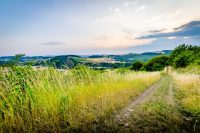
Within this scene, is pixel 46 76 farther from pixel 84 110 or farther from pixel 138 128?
pixel 138 128

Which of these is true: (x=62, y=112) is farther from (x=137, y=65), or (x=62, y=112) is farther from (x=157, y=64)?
(x=137, y=65)

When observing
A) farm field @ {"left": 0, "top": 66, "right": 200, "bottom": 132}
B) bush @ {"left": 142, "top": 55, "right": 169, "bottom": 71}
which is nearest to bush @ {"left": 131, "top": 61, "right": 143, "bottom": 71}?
bush @ {"left": 142, "top": 55, "right": 169, "bottom": 71}

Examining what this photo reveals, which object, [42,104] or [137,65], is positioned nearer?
[42,104]

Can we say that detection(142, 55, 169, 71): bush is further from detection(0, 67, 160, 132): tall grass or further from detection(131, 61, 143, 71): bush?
detection(0, 67, 160, 132): tall grass

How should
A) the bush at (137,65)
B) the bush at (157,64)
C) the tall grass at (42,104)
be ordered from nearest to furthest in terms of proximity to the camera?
the tall grass at (42,104)
the bush at (157,64)
the bush at (137,65)

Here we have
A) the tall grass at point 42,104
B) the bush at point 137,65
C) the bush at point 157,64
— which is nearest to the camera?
the tall grass at point 42,104

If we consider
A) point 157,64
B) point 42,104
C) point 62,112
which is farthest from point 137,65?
point 42,104

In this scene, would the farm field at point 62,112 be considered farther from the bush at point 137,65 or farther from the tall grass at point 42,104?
the bush at point 137,65

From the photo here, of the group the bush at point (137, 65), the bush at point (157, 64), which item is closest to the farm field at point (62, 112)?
the bush at point (157, 64)

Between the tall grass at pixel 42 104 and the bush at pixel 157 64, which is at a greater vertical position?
the tall grass at pixel 42 104

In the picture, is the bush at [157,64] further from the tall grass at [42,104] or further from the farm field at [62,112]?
the tall grass at [42,104]

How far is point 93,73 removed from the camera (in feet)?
35.7

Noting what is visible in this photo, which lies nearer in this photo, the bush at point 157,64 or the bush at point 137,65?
the bush at point 157,64

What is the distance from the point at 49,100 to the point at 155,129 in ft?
8.94
